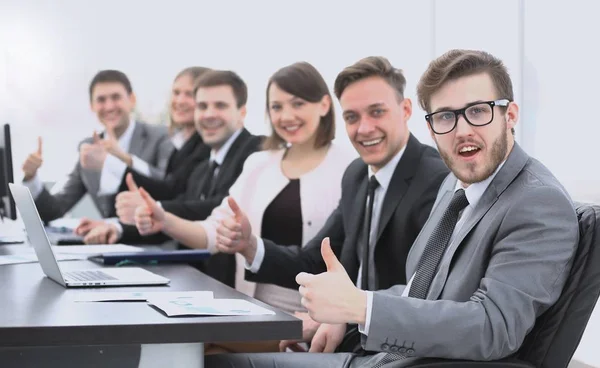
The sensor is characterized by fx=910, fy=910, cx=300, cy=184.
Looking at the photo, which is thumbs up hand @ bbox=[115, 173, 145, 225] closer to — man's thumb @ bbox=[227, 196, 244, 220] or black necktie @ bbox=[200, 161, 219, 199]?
black necktie @ bbox=[200, 161, 219, 199]

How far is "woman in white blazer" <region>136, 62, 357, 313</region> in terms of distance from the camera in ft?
15.5

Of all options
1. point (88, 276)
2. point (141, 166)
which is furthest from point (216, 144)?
point (88, 276)

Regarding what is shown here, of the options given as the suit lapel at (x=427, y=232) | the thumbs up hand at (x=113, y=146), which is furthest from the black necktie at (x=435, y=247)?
the thumbs up hand at (x=113, y=146)

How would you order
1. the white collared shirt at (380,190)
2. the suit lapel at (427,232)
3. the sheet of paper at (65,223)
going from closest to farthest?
the suit lapel at (427,232), the white collared shirt at (380,190), the sheet of paper at (65,223)

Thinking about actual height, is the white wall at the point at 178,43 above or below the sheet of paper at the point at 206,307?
above

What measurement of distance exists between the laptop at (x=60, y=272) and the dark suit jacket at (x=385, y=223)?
2.86 feet

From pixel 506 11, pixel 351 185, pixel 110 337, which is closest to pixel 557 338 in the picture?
pixel 110 337

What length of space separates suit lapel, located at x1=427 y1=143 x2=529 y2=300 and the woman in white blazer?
2178mm

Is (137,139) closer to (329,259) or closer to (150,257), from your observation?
(150,257)

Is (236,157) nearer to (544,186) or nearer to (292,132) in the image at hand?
(292,132)

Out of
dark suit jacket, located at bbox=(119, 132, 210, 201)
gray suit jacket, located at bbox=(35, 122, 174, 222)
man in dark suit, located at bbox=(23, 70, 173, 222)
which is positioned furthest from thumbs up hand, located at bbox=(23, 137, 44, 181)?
dark suit jacket, located at bbox=(119, 132, 210, 201)

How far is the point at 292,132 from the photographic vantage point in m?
4.85

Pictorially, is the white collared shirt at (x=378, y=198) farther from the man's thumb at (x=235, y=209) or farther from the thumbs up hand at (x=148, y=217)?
the thumbs up hand at (x=148, y=217)

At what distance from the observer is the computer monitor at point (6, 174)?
4418 mm
